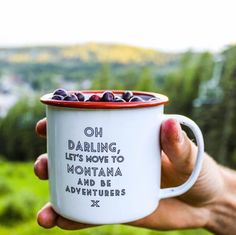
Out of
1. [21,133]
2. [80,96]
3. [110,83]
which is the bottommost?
[21,133]

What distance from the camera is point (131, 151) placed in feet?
1.61

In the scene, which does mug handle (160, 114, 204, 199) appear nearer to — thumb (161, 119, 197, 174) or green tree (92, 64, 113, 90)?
thumb (161, 119, 197, 174)

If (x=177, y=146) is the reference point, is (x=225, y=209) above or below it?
below

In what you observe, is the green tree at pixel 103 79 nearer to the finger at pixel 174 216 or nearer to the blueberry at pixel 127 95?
the finger at pixel 174 216

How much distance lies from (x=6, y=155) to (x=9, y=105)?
0.17 metres

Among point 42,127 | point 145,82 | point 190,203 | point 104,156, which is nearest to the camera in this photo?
point 104,156

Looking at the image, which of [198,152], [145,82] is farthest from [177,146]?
[145,82]

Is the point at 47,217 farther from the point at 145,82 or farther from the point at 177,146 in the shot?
the point at 145,82

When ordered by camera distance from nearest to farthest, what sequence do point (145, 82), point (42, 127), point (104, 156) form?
point (104, 156)
point (42, 127)
point (145, 82)

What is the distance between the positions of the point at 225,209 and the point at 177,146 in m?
0.29

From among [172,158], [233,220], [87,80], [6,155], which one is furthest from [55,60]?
[172,158]

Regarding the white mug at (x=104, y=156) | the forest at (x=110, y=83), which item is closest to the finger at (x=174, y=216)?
the white mug at (x=104, y=156)

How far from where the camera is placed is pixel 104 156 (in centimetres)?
48

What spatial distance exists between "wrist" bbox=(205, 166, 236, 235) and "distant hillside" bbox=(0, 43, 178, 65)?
72 centimetres
